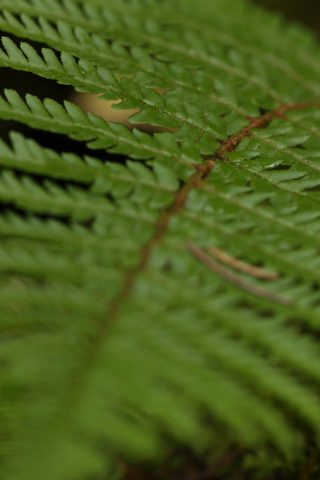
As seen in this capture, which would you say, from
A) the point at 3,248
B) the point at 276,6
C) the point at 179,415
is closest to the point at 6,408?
the point at 3,248

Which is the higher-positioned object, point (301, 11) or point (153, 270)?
point (301, 11)

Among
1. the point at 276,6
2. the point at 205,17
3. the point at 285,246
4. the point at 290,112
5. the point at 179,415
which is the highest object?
the point at 276,6

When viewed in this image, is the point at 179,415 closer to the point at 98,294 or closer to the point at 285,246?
the point at 98,294

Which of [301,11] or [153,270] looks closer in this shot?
[153,270]

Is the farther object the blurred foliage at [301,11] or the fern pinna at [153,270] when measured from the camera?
the blurred foliage at [301,11]

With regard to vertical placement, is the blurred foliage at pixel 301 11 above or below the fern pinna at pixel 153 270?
above

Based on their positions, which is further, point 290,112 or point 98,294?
point 290,112

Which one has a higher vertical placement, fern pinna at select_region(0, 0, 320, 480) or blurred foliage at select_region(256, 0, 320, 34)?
blurred foliage at select_region(256, 0, 320, 34)

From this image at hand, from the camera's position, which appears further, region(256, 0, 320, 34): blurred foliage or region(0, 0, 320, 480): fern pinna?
region(256, 0, 320, 34): blurred foliage
